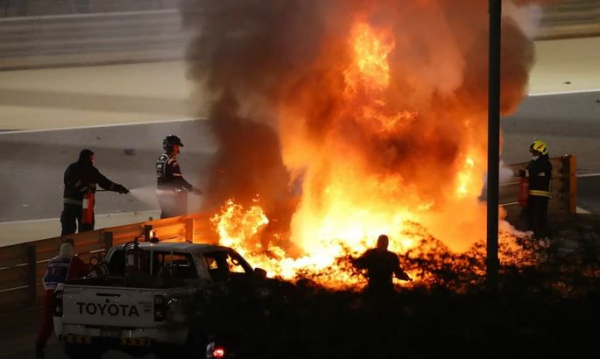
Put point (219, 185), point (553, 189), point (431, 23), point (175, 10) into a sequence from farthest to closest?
point (175, 10) < point (553, 189) < point (219, 185) < point (431, 23)

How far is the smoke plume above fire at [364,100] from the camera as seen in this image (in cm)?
1722

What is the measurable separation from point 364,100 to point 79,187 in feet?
16.6

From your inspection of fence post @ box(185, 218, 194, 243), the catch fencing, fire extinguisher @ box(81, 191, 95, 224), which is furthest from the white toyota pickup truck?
fire extinguisher @ box(81, 191, 95, 224)

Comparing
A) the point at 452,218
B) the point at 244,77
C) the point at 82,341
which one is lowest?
the point at 82,341

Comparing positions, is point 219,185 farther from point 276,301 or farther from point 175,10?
point 175,10

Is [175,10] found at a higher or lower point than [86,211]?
higher

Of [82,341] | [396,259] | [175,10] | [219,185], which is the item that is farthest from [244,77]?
[175,10]

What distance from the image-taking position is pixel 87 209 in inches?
769

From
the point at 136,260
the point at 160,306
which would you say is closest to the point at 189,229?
the point at 136,260

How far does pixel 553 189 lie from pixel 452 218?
18.3ft

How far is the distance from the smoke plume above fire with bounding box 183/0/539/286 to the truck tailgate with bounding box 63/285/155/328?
480cm

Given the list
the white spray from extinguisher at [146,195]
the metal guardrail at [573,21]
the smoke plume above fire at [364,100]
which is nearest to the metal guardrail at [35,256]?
the smoke plume above fire at [364,100]

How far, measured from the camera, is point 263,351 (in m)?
9.14

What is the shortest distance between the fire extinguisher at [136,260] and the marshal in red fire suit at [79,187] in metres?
6.26
